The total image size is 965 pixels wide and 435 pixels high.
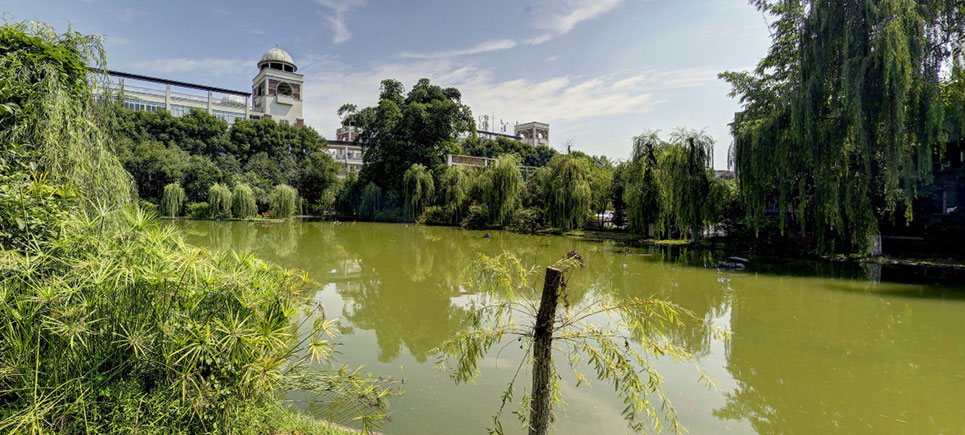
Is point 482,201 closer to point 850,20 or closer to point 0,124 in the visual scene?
point 850,20

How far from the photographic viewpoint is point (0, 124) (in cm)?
322

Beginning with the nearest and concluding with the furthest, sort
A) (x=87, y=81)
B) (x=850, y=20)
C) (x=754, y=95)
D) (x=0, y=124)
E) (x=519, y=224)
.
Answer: (x=0, y=124), (x=87, y=81), (x=850, y=20), (x=754, y=95), (x=519, y=224)

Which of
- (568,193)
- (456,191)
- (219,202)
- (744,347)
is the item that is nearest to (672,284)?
(744,347)

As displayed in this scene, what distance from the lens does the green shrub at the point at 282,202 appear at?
93.2 feet

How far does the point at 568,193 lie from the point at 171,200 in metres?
23.6

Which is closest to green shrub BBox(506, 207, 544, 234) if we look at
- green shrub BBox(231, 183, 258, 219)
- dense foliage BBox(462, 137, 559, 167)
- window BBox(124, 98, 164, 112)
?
green shrub BBox(231, 183, 258, 219)

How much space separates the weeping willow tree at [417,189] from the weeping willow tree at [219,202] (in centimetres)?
1057

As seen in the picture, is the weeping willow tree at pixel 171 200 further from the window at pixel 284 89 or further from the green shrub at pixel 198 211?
the window at pixel 284 89

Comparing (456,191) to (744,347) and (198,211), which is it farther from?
(744,347)

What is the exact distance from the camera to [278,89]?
51.2 m

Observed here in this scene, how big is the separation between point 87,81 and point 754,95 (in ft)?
61.3

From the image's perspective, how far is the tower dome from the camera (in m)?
51.9

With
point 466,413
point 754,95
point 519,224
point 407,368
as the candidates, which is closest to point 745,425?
point 466,413

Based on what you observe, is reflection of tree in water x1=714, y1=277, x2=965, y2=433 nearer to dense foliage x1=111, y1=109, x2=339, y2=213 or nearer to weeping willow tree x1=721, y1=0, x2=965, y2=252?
weeping willow tree x1=721, y1=0, x2=965, y2=252
